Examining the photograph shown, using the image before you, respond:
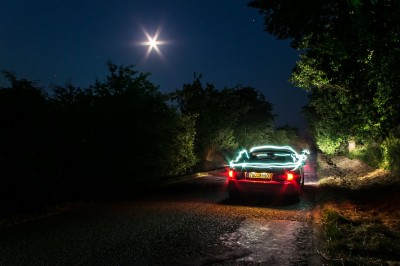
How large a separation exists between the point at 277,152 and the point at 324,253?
25.0ft

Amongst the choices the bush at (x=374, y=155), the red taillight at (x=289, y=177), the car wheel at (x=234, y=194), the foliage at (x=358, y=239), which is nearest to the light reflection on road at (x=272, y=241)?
the foliage at (x=358, y=239)

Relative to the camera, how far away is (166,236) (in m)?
7.32

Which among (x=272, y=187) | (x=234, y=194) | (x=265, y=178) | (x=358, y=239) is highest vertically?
(x=265, y=178)

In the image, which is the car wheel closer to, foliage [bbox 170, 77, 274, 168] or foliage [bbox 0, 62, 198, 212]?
foliage [bbox 0, 62, 198, 212]

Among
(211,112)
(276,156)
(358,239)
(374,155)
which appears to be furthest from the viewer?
(211,112)

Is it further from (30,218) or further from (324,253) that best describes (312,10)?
(30,218)

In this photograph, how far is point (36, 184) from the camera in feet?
33.1

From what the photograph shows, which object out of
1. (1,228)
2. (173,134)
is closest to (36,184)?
(1,228)

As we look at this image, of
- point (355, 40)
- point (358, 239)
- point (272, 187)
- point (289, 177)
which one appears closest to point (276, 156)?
point (289, 177)

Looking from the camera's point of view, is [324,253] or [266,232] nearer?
[324,253]

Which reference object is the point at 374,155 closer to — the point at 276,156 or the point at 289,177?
the point at 276,156

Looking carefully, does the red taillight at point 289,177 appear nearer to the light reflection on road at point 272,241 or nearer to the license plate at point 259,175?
the license plate at point 259,175

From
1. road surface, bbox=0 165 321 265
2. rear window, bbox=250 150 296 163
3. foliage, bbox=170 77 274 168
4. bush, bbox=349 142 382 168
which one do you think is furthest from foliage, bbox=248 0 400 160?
foliage, bbox=170 77 274 168

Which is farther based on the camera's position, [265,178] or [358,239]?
[265,178]
